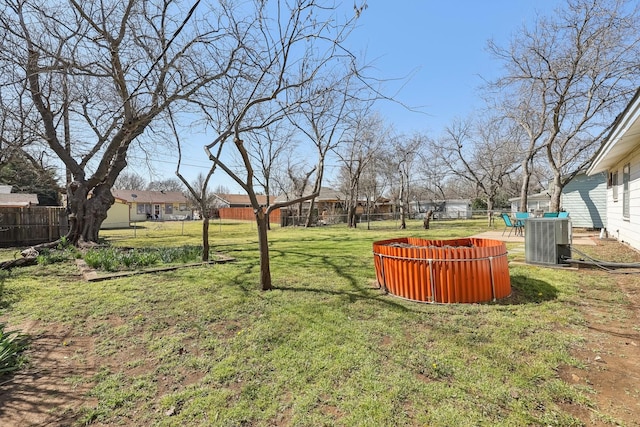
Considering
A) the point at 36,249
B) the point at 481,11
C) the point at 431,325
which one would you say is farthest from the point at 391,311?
the point at 36,249

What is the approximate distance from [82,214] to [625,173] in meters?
16.8

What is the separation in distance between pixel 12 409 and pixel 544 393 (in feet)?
13.1

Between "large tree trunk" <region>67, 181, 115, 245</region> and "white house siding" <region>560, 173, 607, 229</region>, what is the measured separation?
64.7 ft

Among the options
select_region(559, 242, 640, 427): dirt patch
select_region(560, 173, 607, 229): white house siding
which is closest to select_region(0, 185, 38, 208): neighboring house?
select_region(559, 242, 640, 427): dirt patch

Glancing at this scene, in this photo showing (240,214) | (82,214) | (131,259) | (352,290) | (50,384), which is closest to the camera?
(50,384)

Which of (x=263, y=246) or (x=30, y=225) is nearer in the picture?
(x=263, y=246)

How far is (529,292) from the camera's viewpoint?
486 centimetres

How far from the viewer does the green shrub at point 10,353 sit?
2.94 metres

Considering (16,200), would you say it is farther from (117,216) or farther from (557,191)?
(557,191)

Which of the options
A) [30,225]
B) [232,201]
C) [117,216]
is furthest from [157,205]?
[30,225]

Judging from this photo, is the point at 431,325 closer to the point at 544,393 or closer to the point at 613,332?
the point at 544,393

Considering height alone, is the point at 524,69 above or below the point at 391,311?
above

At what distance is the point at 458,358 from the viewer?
9.49 feet

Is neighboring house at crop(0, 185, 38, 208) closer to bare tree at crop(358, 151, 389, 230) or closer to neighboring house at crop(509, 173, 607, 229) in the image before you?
bare tree at crop(358, 151, 389, 230)
